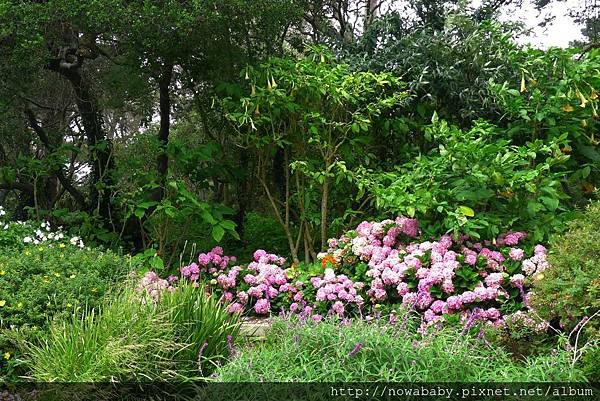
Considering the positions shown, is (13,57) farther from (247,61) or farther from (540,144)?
(540,144)

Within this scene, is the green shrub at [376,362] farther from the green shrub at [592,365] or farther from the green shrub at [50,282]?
the green shrub at [50,282]

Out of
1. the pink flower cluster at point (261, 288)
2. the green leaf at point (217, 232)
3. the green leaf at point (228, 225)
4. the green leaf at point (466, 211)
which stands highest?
the green leaf at point (466, 211)

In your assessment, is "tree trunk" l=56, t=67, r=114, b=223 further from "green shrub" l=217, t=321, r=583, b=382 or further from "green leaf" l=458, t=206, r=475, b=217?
"green shrub" l=217, t=321, r=583, b=382

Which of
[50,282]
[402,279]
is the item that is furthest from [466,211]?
[50,282]

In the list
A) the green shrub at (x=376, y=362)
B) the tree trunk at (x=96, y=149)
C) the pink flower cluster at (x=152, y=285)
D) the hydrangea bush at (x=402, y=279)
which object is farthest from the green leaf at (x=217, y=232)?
the green shrub at (x=376, y=362)

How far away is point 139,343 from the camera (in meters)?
3.09

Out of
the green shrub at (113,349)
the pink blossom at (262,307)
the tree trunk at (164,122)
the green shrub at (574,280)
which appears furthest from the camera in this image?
the tree trunk at (164,122)

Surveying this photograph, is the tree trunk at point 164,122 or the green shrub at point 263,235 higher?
the tree trunk at point 164,122

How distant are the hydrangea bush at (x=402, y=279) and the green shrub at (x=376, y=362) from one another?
0.55 meters

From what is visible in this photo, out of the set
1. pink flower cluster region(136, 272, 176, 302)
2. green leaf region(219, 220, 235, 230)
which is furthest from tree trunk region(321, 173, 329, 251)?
pink flower cluster region(136, 272, 176, 302)

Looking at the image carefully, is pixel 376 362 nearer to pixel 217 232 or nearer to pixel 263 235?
pixel 217 232

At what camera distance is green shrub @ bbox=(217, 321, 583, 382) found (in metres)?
2.55

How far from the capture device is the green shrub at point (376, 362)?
8.36 ft

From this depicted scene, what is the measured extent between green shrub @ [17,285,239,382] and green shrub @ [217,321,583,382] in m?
0.44
